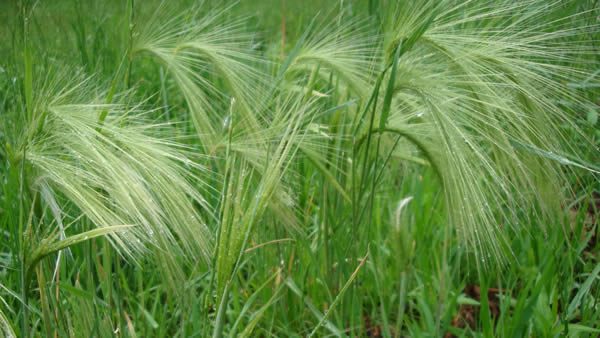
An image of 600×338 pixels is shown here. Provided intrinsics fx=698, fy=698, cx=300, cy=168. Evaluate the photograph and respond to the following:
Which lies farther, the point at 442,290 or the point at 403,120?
the point at 442,290

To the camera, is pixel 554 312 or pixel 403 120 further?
pixel 554 312

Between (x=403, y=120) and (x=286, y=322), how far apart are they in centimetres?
51

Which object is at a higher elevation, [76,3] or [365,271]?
[76,3]

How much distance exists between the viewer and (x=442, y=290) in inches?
56.3

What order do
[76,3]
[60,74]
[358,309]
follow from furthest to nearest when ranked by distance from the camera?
[76,3] → [358,309] → [60,74]

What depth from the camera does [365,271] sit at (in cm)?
175

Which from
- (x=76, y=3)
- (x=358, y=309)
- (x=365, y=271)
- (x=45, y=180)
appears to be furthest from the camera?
(x=76, y=3)

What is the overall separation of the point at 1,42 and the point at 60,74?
0.25 meters

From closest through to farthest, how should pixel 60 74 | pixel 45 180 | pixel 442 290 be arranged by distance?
pixel 45 180
pixel 60 74
pixel 442 290

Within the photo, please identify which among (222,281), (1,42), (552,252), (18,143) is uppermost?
(1,42)

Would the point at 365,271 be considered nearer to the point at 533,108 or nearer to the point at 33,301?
the point at 533,108

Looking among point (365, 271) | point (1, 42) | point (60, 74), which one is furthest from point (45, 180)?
point (365, 271)

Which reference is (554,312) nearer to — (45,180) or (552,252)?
(552,252)

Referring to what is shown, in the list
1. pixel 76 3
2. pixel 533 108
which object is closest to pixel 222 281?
pixel 533 108
